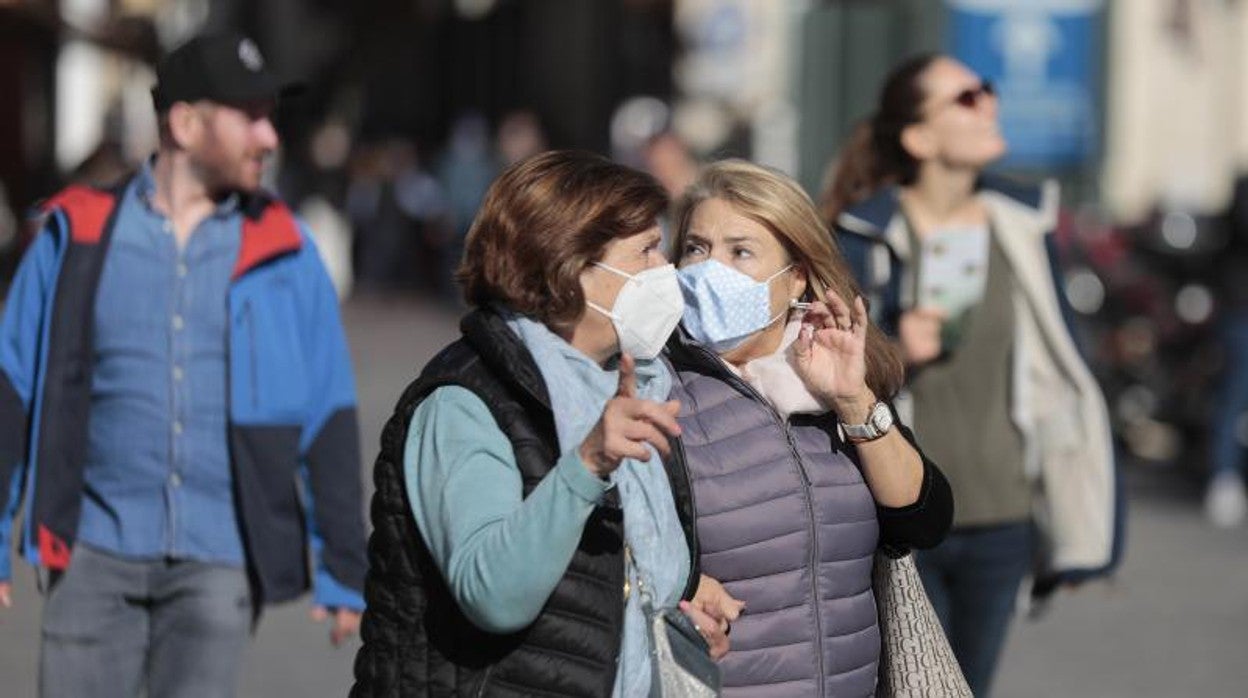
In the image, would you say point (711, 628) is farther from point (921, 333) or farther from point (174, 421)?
point (921, 333)

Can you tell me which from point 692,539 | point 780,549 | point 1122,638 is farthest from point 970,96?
point 1122,638

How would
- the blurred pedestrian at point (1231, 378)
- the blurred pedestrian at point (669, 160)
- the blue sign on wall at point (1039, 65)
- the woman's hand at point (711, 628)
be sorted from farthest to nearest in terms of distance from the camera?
1. the blurred pedestrian at point (1231, 378)
2. the blurred pedestrian at point (669, 160)
3. the blue sign on wall at point (1039, 65)
4. the woman's hand at point (711, 628)

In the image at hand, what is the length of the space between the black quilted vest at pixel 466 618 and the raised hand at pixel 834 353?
1.72ft

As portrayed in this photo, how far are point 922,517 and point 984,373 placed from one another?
1815 millimetres

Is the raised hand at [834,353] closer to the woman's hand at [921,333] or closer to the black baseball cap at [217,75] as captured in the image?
the black baseball cap at [217,75]

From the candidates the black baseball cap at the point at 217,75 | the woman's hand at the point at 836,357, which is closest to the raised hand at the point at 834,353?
the woman's hand at the point at 836,357

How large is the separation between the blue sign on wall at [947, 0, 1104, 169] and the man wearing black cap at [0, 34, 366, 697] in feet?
23.6

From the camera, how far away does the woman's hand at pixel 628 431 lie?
347 cm

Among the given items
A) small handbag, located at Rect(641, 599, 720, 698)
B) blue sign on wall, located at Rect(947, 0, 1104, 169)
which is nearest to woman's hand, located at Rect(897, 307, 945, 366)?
small handbag, located at Rect(641, 599, 720, 698)

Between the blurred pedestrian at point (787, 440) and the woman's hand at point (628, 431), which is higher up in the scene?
the woman's hand at point (628, 431)

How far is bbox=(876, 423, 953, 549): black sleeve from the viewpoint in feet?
13.8

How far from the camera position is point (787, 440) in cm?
417

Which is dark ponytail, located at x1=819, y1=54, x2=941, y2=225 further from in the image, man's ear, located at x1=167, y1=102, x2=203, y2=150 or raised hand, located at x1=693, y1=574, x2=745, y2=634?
raised hand, located at x1=693, y1=574, x2=745, y2=634

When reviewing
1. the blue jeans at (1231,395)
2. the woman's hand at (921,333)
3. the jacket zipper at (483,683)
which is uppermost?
the jacket zipper at (483,683)
